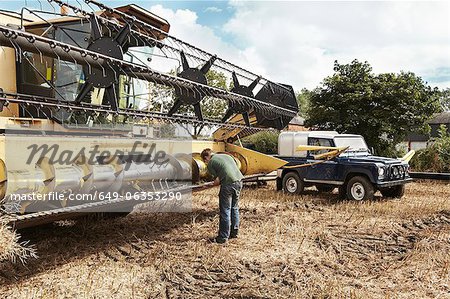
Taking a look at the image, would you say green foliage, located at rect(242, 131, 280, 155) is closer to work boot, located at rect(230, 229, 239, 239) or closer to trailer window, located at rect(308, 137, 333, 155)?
trailer window, located at rect(308, 137, 333, 155)

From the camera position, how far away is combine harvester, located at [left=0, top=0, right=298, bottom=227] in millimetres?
3678

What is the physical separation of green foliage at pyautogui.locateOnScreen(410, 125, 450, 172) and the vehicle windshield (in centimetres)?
553

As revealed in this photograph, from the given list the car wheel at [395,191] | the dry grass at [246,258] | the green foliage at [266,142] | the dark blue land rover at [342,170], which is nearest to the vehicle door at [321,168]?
the dark blue land rover at [342,170]

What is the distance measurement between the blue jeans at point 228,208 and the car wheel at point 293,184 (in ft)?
15.0

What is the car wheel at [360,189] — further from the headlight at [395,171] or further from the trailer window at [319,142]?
the trailer window at [319,142]

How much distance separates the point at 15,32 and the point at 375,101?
51.9ft

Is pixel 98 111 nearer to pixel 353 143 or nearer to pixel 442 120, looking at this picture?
pixel 353 143

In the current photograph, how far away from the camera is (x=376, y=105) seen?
16.8 metres

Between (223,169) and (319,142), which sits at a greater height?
(319,142)

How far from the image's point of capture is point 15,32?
10.2 ft

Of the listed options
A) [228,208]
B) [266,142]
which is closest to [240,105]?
[228,208]

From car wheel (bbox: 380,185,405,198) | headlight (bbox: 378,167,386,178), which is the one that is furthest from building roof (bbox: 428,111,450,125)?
headlight (bbox: 378,167,386,178)

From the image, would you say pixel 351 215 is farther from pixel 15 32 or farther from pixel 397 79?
→ pixel 397 79

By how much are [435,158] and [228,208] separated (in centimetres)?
1140
